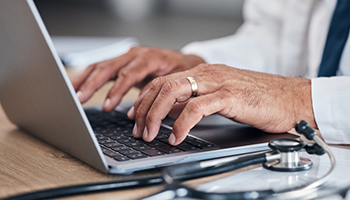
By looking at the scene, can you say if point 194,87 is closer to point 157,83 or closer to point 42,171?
point 157,83

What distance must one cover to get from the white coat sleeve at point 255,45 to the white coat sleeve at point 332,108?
601 mm

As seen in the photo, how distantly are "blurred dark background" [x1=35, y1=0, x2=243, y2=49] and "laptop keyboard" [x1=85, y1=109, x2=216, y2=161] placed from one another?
7.19 ft

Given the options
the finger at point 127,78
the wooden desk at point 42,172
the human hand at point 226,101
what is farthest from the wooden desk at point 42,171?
the finger at point 127,78

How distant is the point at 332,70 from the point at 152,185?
→ 2.08 ft

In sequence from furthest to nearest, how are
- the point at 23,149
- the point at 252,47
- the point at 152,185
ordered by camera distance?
the point at 252,47, the point at 23,149, the point at 152,185

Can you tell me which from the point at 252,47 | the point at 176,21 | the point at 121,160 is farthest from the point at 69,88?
the point at 176,21

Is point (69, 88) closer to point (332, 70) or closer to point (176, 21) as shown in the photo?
point (332, 70)

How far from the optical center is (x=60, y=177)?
16.6 inches

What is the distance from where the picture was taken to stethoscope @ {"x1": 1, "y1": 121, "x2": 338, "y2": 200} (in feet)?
1.07

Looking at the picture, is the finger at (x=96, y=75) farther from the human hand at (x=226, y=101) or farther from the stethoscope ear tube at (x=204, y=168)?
the stethoscope ear tube at (x=204, y=168)

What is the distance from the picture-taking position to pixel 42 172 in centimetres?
44

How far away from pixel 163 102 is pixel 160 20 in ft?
8.69

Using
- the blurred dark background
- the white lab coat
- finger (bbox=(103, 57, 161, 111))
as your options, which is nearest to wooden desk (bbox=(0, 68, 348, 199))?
finger (bbox=(103, 57, 161, 111))

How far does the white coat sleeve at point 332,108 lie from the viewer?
548 mm
